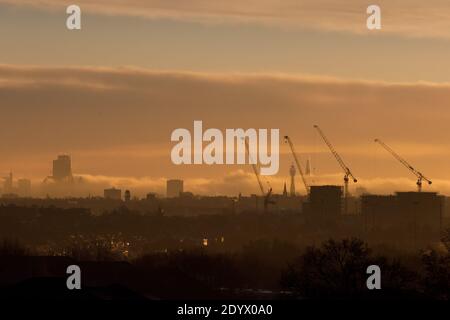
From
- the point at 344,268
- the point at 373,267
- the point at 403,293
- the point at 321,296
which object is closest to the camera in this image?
the point at 403,293
